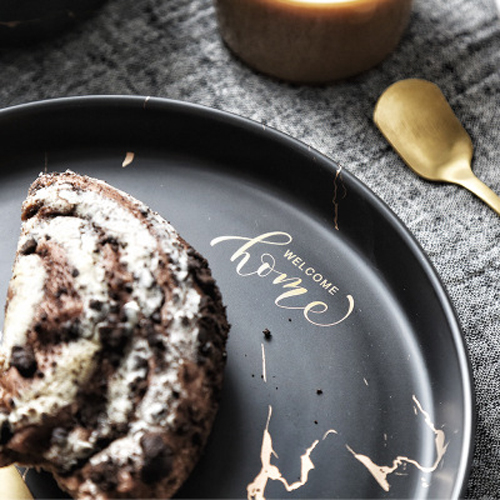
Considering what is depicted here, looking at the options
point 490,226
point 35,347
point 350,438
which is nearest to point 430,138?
point 490,226

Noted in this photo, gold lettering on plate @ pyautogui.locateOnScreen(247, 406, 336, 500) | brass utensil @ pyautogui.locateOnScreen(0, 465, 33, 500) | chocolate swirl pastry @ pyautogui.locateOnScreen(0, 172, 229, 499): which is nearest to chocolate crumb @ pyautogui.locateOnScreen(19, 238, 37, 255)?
chocolate swirl pastry @ pyautogui.locateOnScreen(0, 172, 229, 499)

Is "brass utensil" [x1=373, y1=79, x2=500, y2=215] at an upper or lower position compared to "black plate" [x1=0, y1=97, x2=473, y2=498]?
upper

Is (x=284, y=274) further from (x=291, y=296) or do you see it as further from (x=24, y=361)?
(x=24, y=361)

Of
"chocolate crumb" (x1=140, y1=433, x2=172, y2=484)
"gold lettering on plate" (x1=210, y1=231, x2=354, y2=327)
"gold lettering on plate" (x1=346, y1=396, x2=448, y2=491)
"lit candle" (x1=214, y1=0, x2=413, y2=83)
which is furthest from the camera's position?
"lit candle" (x1=214, y1=0, x2=413, y2=83)

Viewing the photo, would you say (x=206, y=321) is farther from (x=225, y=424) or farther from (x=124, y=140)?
(x=124, y=140)

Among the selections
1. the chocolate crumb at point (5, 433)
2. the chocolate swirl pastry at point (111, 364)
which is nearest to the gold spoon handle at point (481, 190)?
the chocolate swirl pastry at point (111, 364)

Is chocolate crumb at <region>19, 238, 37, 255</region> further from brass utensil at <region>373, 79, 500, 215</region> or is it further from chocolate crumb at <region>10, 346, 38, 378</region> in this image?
brass utensil at <region>373, 79, 500, 215</region>
